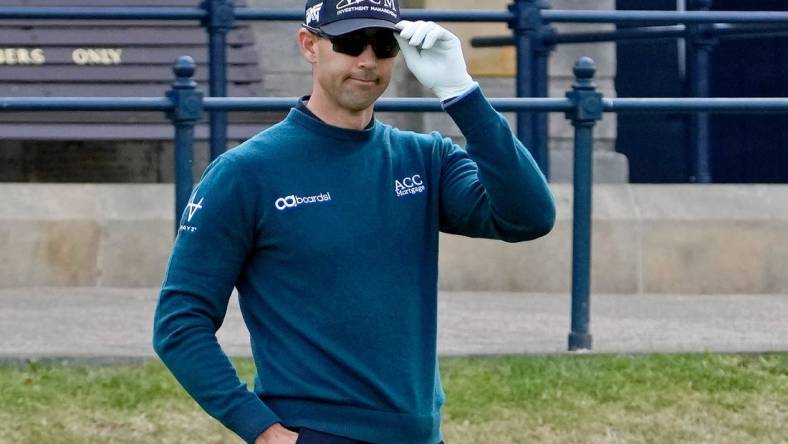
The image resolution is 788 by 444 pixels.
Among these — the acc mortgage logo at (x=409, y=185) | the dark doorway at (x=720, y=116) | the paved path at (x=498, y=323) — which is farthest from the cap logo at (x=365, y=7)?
the dark doorway at (x=720, y=116)

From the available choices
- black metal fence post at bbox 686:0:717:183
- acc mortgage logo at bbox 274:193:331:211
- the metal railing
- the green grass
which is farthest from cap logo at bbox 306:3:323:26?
black metal fence post at bbox 686:0:717:183

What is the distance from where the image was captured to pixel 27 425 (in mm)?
5809

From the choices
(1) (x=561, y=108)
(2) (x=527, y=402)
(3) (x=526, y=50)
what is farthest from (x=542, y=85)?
(2) (x=527, y=402)

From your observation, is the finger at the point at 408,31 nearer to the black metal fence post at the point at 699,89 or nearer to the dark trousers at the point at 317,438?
the dark trousers at the point at 317,438

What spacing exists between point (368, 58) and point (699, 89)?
20.9 ft

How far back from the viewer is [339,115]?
328 centimetres

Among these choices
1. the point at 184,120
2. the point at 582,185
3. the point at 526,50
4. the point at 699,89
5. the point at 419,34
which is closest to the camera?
the point at 419,34

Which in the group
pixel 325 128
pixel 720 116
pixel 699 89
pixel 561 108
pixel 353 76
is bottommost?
pixel 720 116

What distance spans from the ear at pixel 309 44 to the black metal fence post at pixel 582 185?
3.74 metres

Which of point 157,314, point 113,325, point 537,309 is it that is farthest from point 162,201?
point 157,314

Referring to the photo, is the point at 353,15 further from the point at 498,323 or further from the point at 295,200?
the point at 498,323

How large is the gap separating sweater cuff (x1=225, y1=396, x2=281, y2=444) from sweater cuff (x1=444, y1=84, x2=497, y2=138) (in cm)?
65

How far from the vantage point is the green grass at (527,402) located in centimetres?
579

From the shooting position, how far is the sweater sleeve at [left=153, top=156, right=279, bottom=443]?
3.23m
